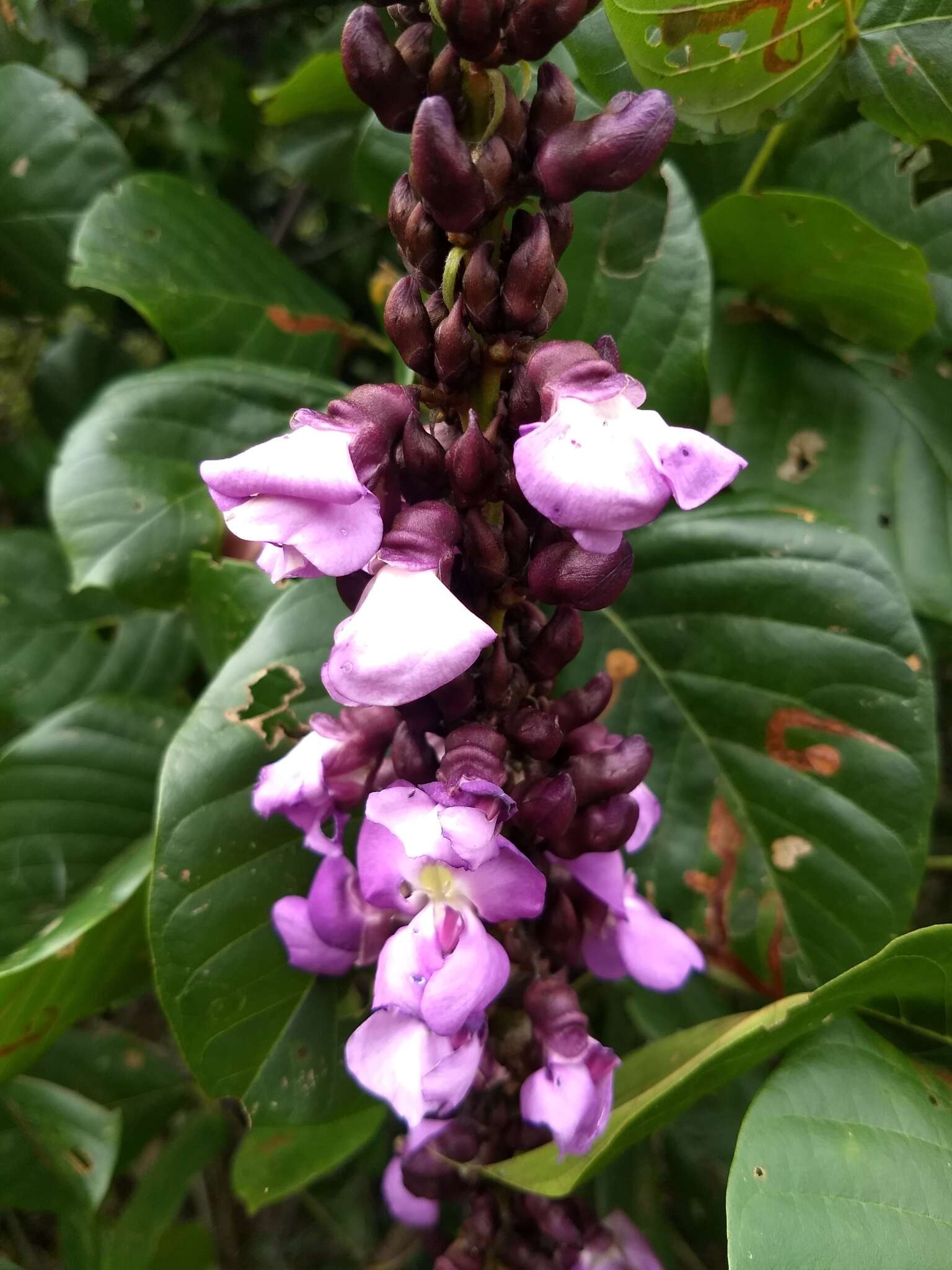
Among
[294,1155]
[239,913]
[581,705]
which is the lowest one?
[294,1155]

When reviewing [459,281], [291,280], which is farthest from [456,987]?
[291,280]

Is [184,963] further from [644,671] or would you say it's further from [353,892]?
[644,671]

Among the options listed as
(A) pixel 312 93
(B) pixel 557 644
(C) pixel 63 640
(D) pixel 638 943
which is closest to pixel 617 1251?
(D) pixel 638 943

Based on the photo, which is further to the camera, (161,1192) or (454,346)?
(161,1192)

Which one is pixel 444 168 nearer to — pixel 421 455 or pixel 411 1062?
pixel 421 455

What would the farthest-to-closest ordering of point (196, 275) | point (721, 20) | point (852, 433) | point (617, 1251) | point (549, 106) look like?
1. point (196, 275)
2. point (852, 433)
3. point (617, 1251)
4. point (721, 20)
5. point (549, 106)

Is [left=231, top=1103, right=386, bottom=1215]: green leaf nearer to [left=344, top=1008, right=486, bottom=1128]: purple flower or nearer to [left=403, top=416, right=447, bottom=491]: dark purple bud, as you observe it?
[left=344, top=1008, right=486, bottom=1128]: purple flower
